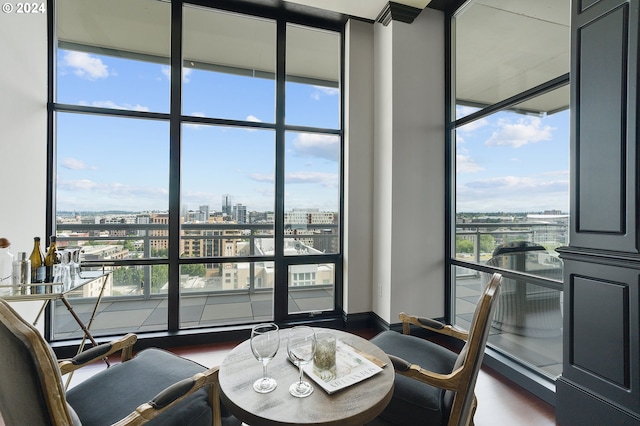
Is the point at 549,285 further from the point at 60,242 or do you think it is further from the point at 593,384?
the point at 60,242

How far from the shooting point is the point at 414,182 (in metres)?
3.15

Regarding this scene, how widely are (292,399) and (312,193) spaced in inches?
100

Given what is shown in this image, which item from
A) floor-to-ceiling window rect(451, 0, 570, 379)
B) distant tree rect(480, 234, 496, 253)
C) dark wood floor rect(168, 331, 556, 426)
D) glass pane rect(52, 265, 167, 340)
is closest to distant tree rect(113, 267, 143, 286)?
glass pane rect(52, 265, 167, 340)

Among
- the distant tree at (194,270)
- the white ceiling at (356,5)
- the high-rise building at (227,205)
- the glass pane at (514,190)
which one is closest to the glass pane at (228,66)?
the white ceiling at (356,5)

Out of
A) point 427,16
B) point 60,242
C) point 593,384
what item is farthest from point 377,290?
point 60,242

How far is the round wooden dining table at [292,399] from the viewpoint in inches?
41.3

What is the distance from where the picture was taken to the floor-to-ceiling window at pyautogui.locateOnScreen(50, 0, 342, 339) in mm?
2928

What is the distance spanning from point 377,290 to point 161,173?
2.65m

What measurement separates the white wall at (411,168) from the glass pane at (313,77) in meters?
0.56

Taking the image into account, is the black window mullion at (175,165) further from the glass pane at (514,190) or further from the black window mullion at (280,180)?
the glass pane at (514,190)

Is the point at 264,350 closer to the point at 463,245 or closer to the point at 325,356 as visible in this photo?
the point at 325,356

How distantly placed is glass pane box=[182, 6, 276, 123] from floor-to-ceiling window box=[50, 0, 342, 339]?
1cm

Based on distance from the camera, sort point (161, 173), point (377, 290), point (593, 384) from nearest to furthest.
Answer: point (593, 384)
point (161, 173)
point (377, 290)

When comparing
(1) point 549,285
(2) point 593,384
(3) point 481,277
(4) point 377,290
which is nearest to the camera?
(2) point 593,384
